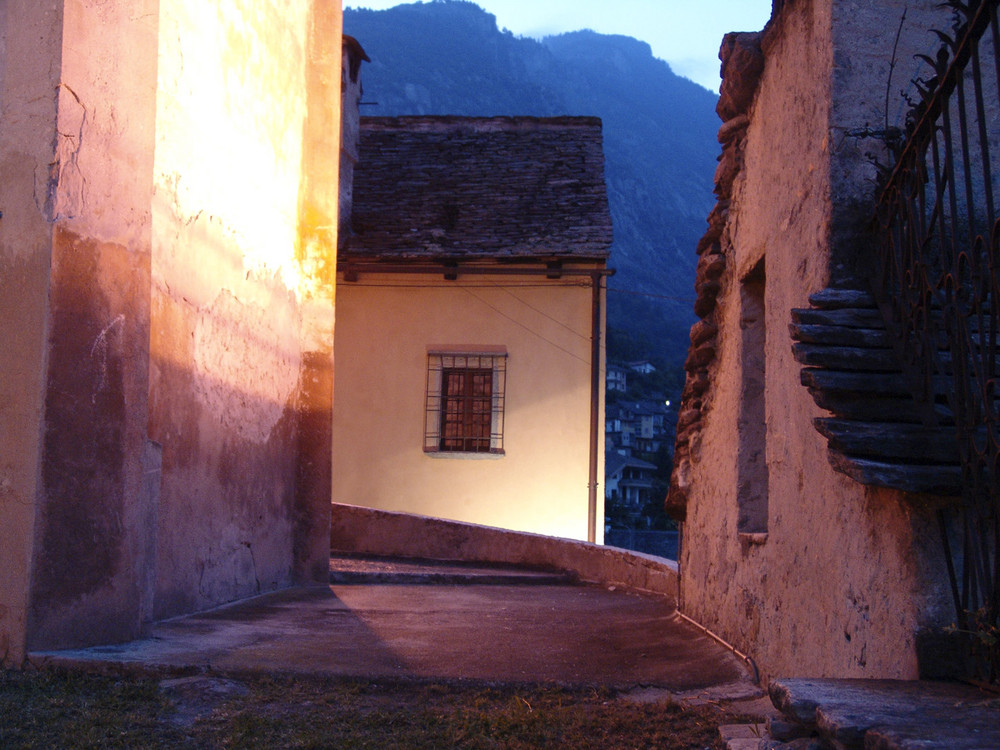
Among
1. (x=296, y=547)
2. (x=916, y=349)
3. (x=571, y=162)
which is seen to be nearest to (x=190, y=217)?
(x=296, y=547)

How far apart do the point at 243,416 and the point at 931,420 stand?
5126mm

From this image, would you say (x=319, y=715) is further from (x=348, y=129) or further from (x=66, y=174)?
(x=348, y=129)

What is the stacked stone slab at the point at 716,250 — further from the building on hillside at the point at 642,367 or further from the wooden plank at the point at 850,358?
the building on hillside at the point at 642,367

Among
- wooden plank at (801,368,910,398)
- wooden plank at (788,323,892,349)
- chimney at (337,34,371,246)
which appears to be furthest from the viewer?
chimney at (337,34,371,246)

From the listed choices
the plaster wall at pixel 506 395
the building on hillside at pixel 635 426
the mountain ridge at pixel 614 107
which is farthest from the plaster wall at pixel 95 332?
the mountain ridge at pixel 614 107

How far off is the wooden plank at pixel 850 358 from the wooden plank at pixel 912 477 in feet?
1.28

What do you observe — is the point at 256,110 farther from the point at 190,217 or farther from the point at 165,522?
the point at 165,522

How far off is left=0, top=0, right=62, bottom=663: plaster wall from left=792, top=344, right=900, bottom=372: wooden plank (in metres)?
3.26

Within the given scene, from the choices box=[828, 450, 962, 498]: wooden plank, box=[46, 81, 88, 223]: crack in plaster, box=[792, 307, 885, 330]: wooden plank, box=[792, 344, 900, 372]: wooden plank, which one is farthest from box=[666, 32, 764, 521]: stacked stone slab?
box=[46, 81, 88, 223]: crack in plaster

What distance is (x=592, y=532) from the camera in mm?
14883

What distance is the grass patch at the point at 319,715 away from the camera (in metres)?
3.30

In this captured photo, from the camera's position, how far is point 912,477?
252 centimetres

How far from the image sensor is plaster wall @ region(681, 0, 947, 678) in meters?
2.74

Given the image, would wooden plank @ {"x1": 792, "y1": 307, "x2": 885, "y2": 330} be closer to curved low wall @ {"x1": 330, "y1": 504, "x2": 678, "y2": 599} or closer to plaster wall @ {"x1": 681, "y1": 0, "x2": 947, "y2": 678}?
plaster wall @ {"x1": 681, "y1": 0, "x2": 947, "y2": 678}
